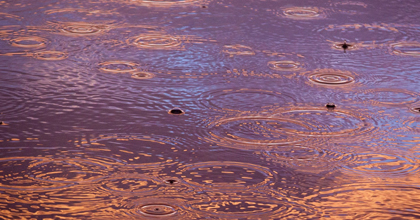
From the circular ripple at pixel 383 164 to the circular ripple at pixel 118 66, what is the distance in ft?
3.42

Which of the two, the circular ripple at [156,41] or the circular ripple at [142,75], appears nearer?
the circular ripple at [142,75]

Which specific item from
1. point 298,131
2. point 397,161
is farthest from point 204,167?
point 397,161

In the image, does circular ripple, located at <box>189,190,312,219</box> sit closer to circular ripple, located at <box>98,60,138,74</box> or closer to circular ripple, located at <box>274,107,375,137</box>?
circular ripple, located at <box>274,107,375,137</box>

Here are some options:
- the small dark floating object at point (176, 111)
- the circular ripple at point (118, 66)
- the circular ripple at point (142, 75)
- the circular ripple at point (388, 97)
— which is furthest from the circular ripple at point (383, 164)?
the circular ripple at point (118, 66)

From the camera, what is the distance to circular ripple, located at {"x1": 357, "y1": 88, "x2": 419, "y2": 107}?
1997mm

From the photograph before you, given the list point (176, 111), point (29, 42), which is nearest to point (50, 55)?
point (29, 42)

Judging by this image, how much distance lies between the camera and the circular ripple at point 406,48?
2494 mm

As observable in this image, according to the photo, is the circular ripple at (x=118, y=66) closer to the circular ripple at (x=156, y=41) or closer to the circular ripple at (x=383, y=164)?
the circular ripple at (x=156, y=41)

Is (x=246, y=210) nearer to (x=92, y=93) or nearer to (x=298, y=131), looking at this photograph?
(x=298, y=131)

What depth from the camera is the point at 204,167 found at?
155 centimetres

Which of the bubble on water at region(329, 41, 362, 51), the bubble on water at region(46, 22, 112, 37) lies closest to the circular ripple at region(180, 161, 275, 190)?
the bubble on water at region(329, 41, 362, 51)

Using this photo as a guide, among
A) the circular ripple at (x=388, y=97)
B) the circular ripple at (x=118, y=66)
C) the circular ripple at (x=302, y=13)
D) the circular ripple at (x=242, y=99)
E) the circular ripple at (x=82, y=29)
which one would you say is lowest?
the circular ripple at (x=242, y=99)

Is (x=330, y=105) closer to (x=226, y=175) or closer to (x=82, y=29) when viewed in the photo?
(x=226, y=175)

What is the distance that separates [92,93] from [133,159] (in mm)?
537
